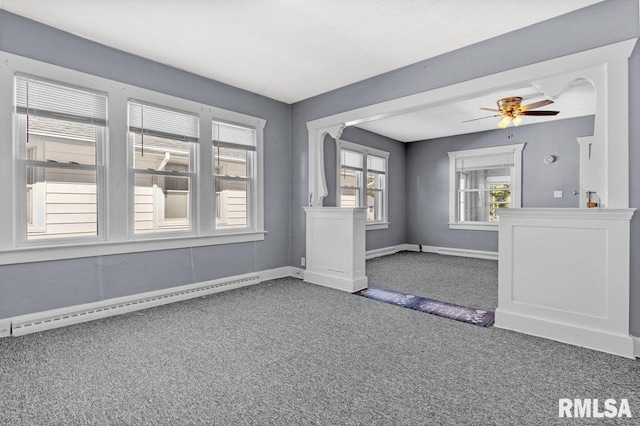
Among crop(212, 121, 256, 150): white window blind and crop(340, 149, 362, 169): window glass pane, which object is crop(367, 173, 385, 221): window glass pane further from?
crop(212, 121, 256, 150): white window blind

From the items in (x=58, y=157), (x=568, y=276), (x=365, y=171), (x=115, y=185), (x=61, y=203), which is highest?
(x=365, y=171)

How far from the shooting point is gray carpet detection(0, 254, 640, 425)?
5.75ft

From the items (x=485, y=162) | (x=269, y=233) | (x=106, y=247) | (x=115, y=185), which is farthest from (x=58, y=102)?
(x=485, y=162)

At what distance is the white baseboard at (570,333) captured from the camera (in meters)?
2.47

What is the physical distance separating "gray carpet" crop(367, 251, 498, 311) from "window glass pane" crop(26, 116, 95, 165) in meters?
3.83

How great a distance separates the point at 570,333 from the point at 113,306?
14.1 feet

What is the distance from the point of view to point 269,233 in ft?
16.2

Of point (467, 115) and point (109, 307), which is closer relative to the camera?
point (109, 307)

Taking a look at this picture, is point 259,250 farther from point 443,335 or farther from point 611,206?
point 611,206

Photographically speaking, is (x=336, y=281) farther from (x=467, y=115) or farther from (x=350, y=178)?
(x=467, y=115)

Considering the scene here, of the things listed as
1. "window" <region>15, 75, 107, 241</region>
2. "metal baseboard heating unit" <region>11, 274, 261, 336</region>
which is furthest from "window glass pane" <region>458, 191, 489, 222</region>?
"window" <region>15, 75, 107, 241</region>

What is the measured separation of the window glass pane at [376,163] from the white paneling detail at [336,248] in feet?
9.34

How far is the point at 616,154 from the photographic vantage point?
8.37 ft

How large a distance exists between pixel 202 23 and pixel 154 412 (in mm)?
3096
